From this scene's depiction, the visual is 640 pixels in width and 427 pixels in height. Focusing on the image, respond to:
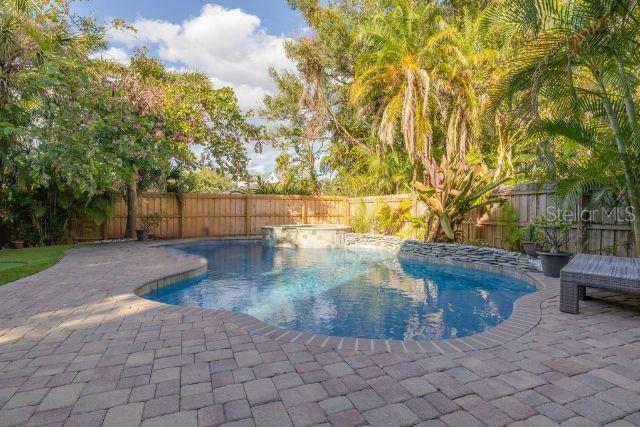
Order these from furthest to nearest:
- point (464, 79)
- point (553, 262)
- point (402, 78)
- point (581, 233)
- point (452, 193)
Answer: point (402, 78)
point (464, 79)
point (452, 193)
point (581, 233)
point (553, 262)

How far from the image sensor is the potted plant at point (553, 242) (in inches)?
245

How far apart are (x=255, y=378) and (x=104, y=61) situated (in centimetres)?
1249

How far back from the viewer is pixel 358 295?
607 cm

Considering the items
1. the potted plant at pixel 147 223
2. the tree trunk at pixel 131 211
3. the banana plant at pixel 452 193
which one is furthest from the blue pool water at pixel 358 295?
the tree trunk at pixel 131 211

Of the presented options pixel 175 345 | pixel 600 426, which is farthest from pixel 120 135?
pixel 600 426

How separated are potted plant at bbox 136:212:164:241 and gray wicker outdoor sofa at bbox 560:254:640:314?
12963 mm

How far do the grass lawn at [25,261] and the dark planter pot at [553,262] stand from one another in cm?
902

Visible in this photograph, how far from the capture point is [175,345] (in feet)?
10.5

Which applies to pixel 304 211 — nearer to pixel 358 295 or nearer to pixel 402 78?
pixel 402 78

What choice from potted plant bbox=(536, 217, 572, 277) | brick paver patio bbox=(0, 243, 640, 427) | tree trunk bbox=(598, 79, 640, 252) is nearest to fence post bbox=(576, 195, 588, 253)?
potted plant bbox=(536, 217, 572, 277)

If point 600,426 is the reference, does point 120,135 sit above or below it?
above

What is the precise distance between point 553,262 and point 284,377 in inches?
224

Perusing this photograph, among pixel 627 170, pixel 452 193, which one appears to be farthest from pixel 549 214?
pixel 627 170

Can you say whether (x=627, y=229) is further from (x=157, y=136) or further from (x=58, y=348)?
(x=157, y=136)
